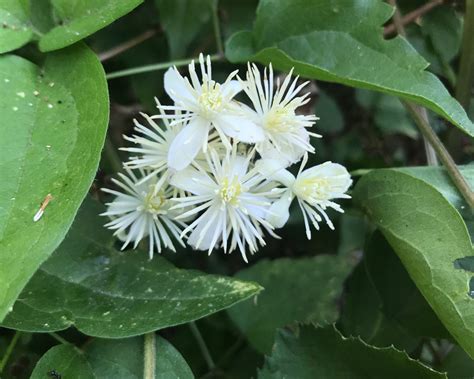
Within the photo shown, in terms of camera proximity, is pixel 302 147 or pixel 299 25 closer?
pixel 302 147

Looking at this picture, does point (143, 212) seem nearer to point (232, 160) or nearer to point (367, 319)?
point (232, 160)

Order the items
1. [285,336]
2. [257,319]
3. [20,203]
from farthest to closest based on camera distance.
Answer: [257,319] → [285,336] → [20,203]

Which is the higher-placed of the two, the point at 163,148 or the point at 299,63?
the point at 299,63

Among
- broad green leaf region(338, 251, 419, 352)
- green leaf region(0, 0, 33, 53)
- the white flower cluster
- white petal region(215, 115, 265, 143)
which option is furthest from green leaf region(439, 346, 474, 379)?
green leaf region(0, 0, 33, 53)

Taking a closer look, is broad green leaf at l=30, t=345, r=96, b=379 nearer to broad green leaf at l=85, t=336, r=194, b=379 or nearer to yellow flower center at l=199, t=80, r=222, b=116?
broad green leaf at l=85, t=336, r=194, b=379

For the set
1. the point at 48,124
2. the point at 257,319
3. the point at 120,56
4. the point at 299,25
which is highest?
the point at 299,25

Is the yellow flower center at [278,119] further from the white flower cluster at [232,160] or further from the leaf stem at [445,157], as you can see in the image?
the leaf stem at [445,157]

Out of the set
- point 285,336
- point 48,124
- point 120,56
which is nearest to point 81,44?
point 48,124

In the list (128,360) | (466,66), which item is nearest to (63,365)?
(128,360)

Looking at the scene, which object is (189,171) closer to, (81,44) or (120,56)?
(81,44)
